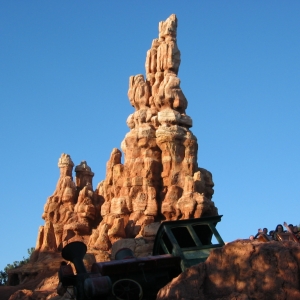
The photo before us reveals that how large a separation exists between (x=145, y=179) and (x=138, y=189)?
0.66 metres

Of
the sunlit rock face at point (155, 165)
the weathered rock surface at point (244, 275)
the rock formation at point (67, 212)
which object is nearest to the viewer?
the weathered rock surface at point (244, 275)

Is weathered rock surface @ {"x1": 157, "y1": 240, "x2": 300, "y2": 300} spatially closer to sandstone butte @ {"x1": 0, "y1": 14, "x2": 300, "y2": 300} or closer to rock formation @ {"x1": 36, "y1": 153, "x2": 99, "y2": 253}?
sandstone butte @ {"x1": 0, "y1": 14, "x2": 300, "y2": 300}

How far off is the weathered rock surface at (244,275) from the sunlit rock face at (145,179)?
23874 millimetres

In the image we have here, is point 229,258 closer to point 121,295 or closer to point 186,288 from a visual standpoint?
point 186,288

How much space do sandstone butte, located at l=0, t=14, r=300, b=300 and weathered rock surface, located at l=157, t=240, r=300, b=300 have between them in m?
19.6

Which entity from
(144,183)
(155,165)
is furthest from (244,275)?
(155,165)

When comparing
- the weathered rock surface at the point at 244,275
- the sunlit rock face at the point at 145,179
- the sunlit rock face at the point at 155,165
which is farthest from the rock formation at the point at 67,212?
the weathered rock surface at the point at 244,275

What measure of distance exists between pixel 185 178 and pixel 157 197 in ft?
6.22

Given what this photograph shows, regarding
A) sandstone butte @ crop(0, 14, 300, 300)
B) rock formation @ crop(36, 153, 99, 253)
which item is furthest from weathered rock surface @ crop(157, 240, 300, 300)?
rock formation @ crop(36, 153, 99, 253)

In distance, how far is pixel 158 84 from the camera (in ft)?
131

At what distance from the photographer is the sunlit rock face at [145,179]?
35281 millimetres

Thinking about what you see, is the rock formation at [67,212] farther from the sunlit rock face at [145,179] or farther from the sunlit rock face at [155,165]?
the sunlit rock face at [155,165]

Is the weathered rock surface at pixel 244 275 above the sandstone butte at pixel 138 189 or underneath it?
underneath

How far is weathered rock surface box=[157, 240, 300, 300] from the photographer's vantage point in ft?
31.5
